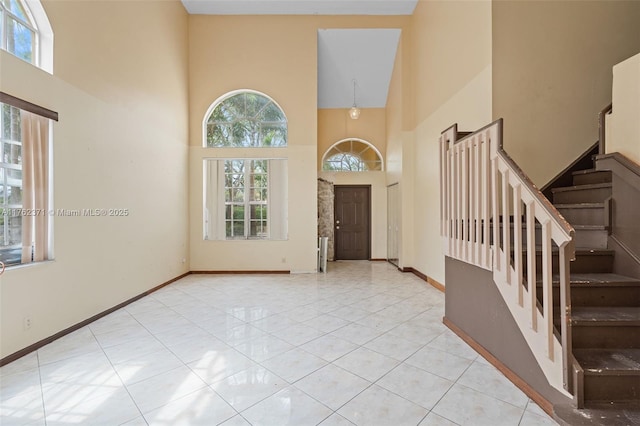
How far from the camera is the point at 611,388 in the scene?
5.19ft

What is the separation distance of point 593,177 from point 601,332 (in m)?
1.94

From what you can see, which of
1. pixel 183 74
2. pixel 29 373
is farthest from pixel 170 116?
pixel 29 373

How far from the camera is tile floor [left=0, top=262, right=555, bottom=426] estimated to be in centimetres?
170

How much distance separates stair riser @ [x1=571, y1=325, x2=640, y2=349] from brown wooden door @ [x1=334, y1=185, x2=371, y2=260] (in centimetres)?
569

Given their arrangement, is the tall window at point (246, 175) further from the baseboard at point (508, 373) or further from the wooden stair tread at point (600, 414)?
the wooden stair tread at point (600, 414)

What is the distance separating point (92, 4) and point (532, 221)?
501cm

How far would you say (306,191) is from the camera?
5777 millimetres

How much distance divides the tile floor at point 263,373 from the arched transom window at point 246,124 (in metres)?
3.57

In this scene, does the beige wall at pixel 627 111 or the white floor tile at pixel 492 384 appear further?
the beige wall at pixel 627 111

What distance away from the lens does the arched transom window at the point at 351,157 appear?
24.7ft

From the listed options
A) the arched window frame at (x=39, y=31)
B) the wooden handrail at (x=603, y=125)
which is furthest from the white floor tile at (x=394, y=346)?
the arched window frame at (x=39, y=31)

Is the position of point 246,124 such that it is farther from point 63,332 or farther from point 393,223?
point 63,332

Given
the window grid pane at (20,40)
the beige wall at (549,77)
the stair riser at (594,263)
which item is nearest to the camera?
the stair riser at (594,263)

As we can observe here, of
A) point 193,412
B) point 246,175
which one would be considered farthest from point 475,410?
point 246,175
